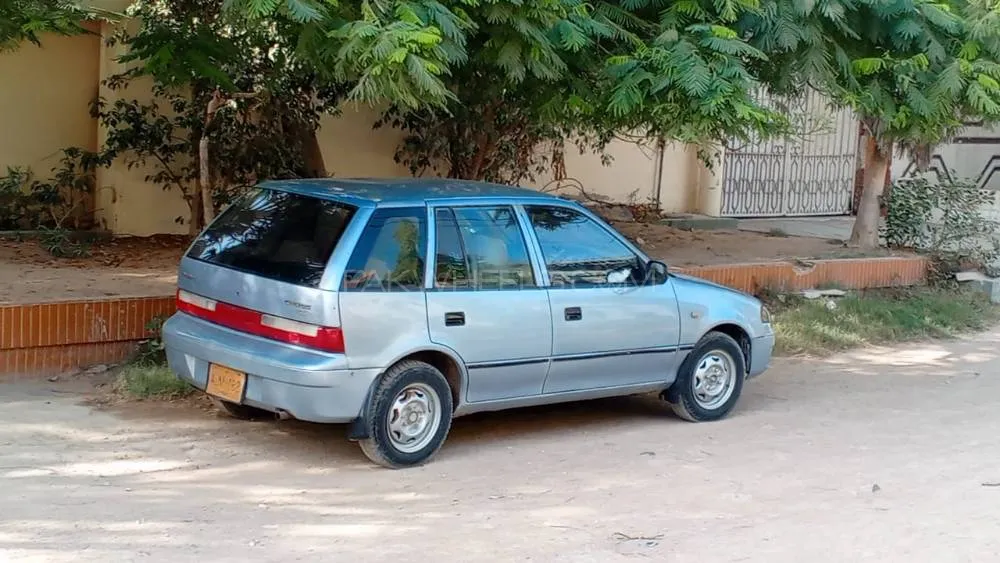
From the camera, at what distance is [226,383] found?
21.5 feet

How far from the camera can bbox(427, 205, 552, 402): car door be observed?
6.69 m

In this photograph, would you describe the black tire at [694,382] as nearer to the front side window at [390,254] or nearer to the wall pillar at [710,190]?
the front side window at [390,254]

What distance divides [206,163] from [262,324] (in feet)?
18.2

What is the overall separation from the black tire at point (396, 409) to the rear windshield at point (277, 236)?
68cm

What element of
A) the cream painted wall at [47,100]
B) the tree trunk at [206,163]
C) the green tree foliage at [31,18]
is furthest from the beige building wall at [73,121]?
the green tree foliage at [31,18]

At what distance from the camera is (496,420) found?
7.99m

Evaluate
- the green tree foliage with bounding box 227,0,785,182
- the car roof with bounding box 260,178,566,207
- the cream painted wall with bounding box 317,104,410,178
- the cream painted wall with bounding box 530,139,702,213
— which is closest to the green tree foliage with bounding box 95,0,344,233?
the cream painted wall with bounding box 317,104,410,178

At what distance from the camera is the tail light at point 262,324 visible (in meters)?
6.21

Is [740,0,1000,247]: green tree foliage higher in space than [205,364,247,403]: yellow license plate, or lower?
higher

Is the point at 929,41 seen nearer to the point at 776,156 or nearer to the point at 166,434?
the point at 166,434

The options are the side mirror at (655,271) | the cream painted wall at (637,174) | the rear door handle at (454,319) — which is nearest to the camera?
the rear door handle at (454,319)

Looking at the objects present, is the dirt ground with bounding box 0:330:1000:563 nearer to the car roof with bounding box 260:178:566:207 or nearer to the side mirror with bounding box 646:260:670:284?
the side mirror with bounding box 646:260:670:284

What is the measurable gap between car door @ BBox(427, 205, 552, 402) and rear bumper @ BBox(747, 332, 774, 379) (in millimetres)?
1881

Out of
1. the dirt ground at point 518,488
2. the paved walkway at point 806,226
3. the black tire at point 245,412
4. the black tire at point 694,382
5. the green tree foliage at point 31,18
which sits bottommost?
the dirt ground at point 518,488
